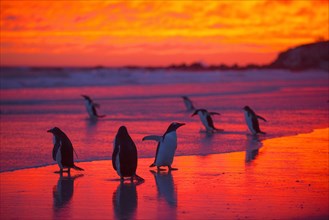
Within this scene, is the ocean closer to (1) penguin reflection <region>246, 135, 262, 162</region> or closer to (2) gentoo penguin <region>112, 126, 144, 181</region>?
(1) penguin reflection <region>246, 135, 262, 162</region>

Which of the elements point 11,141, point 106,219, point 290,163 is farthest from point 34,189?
point 11,141

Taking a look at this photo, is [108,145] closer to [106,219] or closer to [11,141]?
[11,141]

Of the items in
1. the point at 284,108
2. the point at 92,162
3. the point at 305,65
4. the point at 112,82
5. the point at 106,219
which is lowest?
the point at 106,219

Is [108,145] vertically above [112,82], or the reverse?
[112,82]

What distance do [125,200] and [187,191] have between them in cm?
78

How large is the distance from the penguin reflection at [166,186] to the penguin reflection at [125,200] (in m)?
0.28

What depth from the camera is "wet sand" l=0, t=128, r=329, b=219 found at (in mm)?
6391

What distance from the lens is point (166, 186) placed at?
7762 mm

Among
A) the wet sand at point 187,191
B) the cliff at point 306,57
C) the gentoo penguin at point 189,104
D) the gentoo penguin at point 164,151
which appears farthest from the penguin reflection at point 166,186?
the cliff at point 306,57

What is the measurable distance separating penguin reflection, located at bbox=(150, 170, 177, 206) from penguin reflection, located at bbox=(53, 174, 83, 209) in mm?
990

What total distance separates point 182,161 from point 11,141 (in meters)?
3.80

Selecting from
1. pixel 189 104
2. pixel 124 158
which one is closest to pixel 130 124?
pixel 189 104

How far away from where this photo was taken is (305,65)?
233ft

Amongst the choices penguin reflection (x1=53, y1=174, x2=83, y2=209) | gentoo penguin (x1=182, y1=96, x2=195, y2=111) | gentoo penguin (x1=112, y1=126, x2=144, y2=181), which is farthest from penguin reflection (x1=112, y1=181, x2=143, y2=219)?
gentoo penguin (x1=182, y1=96, x2=195, y2=111)
